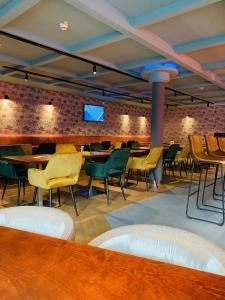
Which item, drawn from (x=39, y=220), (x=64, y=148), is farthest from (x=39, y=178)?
(x=39, y=220)

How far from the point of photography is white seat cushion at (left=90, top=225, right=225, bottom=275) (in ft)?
2.64

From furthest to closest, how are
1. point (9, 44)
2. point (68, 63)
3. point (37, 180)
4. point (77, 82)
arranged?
point (77, 82) < point (68, 63) < point (9, 44) < point (37, 180)

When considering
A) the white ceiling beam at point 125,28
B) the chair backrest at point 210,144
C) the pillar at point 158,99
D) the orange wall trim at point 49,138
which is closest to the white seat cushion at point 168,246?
the white ceiling beam at point 125,28

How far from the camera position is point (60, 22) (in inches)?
153

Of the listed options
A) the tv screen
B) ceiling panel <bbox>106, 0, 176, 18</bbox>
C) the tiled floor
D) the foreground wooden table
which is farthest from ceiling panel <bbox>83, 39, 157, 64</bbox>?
the foreground wooden table

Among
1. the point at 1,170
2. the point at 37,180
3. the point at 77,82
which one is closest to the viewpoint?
the point at 37,180

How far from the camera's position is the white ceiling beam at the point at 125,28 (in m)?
3.15

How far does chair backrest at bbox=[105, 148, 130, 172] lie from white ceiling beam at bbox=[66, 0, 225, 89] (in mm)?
1907

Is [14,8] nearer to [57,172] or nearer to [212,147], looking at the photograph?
[57,172]

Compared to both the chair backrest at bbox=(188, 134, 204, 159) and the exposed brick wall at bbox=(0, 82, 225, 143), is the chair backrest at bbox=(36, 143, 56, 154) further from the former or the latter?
the chair backrest at bbox=(188, 134, 204, 159)

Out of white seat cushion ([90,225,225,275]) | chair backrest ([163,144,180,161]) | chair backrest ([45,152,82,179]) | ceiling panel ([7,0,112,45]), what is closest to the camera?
white seat cushion ([90,225,225,275])

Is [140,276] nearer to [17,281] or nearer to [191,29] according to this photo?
[17,281]

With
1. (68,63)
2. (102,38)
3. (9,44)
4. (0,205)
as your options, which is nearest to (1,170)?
(0,205)

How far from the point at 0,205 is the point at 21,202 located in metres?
0.33
